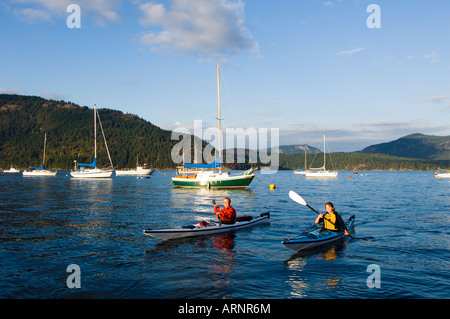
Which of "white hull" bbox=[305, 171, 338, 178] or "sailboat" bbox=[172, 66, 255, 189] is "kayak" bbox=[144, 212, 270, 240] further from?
"white hull" bbox=[305, 171, 338, 178]

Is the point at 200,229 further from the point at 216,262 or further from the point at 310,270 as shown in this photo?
the point at 310,270

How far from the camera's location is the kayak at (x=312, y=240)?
42.3 ft

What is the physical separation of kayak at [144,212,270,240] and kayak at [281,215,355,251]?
448 centimetres

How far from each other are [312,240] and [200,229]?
545cm

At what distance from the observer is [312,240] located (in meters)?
13.4

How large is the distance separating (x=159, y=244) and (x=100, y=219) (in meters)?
9.27

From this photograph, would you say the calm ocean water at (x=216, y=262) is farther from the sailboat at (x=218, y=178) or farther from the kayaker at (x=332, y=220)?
the sailboat at (x=218, y=178)

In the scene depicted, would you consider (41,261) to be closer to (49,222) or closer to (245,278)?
(245,278)

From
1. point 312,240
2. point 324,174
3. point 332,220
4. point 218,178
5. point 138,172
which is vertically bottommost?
point 312,240

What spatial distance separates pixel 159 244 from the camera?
572 inches

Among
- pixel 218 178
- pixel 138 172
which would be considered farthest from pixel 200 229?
pixel 138 172

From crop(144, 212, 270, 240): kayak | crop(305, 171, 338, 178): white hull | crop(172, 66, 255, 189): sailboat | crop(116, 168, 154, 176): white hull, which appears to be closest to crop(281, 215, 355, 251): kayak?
crop(144, 212, 270, 240): kayak

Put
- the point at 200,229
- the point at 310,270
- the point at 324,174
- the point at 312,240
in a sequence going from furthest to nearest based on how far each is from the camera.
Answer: the point at 324,174, the point at 200,229, the point at 312,240, the point at 310,270
